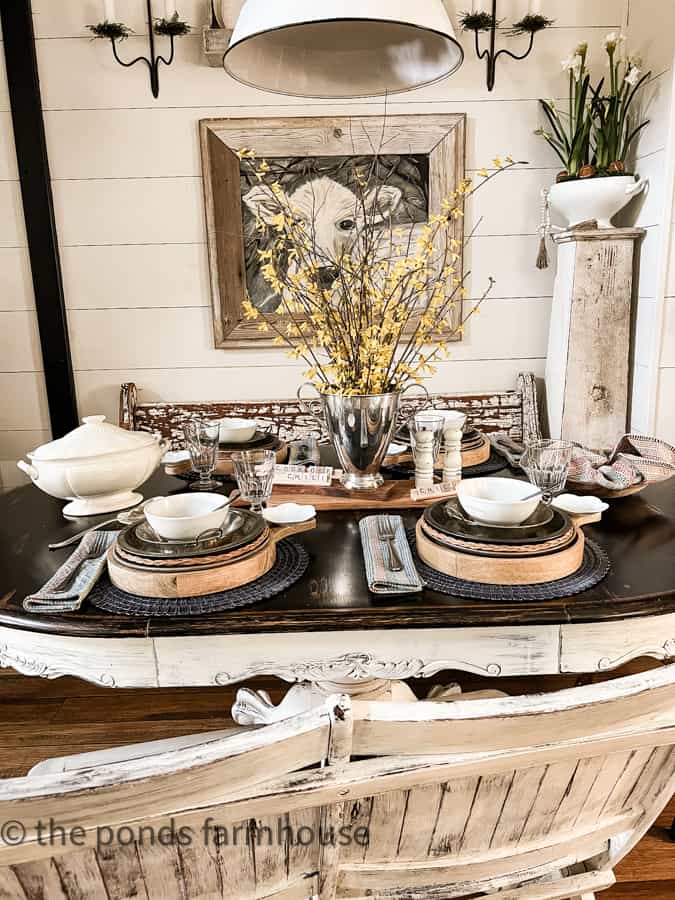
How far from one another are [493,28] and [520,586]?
2419 mm

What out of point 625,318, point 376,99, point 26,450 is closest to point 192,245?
point 376,99

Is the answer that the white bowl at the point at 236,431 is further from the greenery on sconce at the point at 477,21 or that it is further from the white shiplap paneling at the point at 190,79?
the greenery on sconce at the point at 477,21

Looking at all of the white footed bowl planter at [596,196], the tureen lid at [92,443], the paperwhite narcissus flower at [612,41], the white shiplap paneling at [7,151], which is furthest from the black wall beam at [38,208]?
the paperwhite narcissus flower at [612,41]

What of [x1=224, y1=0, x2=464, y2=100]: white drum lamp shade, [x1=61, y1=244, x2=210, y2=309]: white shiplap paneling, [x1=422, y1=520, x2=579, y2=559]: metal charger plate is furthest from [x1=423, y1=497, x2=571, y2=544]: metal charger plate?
[x1=61, y1=244, x2=210, y2=309]: white shiplap paneling

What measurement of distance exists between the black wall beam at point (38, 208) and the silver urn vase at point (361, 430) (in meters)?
1.79

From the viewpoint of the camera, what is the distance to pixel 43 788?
0.60 metres

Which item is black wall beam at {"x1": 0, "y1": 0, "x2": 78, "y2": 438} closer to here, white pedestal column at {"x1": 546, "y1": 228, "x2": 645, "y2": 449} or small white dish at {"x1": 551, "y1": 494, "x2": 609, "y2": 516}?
white pedestal column at {"x1": 546, "y1": 228, "x2": 645, "y2": 449}

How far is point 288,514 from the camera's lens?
1.48m

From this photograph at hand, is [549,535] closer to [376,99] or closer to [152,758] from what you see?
[152,758]

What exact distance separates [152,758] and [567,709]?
389 mm

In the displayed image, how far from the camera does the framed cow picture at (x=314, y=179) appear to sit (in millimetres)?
2867

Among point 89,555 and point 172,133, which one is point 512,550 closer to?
point 89,555

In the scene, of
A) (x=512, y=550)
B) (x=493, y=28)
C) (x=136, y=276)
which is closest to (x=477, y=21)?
(x=493, y=28)

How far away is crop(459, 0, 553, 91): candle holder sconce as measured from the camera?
268 centimetres
